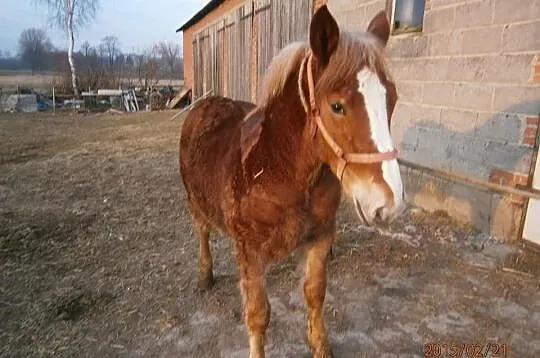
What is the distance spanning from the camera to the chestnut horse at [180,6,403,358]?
1.46 meters

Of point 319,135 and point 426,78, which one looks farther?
point 426,78

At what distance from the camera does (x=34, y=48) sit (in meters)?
79.2

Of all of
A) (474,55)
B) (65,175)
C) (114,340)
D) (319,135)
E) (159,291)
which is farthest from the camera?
(65,175)

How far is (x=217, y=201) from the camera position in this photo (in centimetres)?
230

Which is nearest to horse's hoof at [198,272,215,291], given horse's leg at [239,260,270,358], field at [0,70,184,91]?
horse's leg at [239,260,270,358]

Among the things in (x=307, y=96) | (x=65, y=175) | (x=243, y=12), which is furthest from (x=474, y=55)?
(x=243, y=12)

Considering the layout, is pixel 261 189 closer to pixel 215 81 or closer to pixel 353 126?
pixel 353 126

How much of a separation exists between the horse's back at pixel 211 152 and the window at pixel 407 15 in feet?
8.69

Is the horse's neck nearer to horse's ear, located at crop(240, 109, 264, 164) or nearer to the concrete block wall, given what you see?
horse's ear, located at crop(240, 109, 264, 164)

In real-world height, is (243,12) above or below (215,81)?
above

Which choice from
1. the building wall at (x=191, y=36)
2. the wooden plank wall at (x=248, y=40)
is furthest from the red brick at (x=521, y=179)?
the building wall at (x=191, y=36)

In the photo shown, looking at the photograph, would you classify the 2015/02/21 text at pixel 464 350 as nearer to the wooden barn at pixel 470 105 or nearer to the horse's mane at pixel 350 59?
the wooden barn at pixel 470 105

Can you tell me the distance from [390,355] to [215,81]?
1159 cm

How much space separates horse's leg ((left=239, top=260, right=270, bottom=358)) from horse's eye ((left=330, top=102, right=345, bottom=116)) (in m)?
0.91
